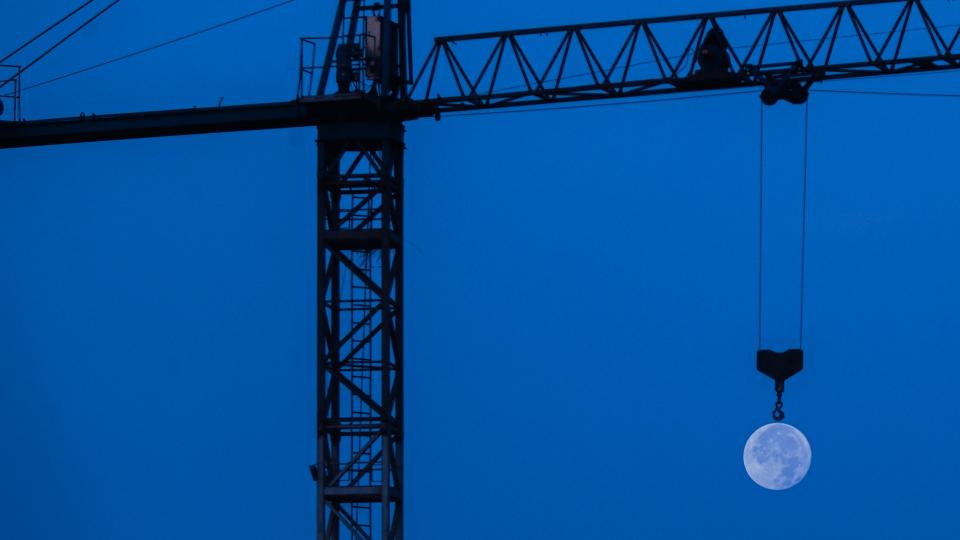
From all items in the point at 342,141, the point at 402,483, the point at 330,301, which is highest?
the point at 342,141

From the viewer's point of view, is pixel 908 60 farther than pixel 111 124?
No

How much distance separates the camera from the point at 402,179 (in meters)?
49.2

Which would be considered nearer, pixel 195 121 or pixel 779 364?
pixel 779 364

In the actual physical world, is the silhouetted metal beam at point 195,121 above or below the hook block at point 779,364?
above

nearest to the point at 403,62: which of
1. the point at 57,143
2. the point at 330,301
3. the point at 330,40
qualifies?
the point at 330,40

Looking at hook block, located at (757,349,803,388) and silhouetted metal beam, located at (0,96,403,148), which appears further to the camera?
silhouetted metal beam, located at (0,96,403,148)

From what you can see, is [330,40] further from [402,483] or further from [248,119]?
[402,483]

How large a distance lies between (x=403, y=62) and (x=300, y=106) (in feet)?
8.57

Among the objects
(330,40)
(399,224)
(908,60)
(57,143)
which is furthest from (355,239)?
(908,60)

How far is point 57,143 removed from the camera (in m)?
51.8

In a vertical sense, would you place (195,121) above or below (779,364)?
above

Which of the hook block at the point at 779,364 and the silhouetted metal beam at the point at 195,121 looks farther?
the silhouetted metal beam at the point at 195,121

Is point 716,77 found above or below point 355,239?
above

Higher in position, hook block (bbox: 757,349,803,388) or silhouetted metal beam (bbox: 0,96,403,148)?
silhouetted metal beam (bbox: 0,96,403,148)
